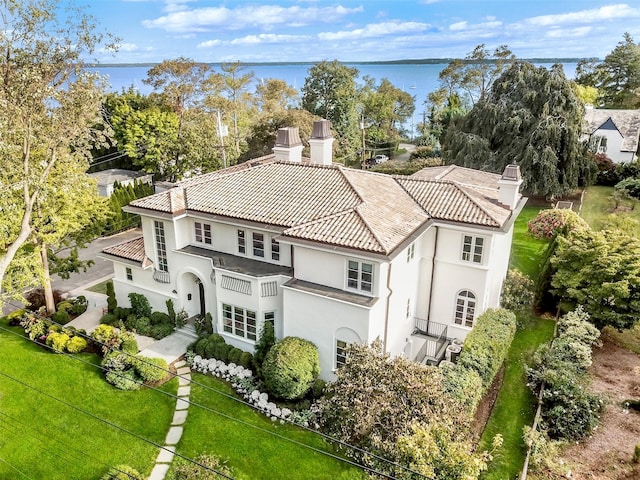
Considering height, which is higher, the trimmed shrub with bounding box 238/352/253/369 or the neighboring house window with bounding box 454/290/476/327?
the neighboring house window with bounding box 454/290/476/327

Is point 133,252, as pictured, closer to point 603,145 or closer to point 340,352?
point 340,352

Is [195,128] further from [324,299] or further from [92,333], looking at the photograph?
[324,299]

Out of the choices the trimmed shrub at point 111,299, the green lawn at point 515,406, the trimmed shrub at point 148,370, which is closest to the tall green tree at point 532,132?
the green lawn at point 515,406

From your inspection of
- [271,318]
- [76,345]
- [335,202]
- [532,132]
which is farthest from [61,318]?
[532,132]

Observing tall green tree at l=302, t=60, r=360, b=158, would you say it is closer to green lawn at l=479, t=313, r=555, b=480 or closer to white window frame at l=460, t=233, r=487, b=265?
green lawn at l=479, t=313, r=555, b=480

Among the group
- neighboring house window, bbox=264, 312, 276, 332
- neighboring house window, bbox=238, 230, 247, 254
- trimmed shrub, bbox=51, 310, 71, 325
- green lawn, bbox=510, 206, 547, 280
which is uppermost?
neighboring house window, bbox=238, 230, 247, 254

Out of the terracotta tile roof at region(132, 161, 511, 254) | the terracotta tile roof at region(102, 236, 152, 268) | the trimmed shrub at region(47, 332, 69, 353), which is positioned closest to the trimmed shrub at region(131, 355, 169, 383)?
the trimmed shrub at region(47, 332, 69, 353)

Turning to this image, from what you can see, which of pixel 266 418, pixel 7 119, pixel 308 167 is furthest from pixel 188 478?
pixel 308 167
